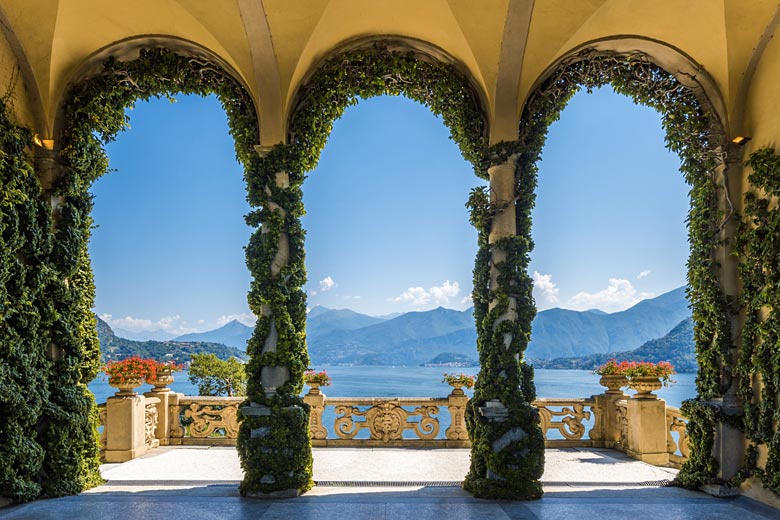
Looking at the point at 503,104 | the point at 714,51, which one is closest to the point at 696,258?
the point at 714,51

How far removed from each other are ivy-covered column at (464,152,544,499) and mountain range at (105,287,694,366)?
3333 inches

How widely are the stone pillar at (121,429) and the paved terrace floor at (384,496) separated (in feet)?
1.07

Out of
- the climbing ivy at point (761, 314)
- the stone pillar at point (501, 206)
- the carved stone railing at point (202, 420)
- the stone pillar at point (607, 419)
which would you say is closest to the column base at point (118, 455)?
the carved stone railing at point (202, 420)

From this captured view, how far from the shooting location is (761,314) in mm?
5680

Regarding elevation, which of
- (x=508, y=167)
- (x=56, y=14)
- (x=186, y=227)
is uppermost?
(x=186, y=227)

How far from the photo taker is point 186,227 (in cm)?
10800

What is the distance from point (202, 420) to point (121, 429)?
1.41m

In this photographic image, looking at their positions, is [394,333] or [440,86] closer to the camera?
[440,86]

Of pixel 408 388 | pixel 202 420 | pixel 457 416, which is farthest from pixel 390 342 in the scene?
pixel 457 416

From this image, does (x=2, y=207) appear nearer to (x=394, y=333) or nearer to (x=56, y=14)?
(x=56, y=14)

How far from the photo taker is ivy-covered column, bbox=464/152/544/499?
18.6 ft

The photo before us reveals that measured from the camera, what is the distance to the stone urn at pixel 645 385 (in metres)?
7.55

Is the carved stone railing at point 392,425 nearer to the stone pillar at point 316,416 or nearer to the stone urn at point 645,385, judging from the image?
the stone pillar at point 316,416

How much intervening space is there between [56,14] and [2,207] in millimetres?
2128
